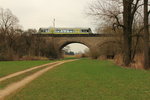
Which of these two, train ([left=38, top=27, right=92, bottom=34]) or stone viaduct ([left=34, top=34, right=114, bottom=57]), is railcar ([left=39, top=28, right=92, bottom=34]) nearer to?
train ([left=38, top=27, right=92, bottom=34])

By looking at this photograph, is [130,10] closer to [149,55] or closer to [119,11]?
[119,11]

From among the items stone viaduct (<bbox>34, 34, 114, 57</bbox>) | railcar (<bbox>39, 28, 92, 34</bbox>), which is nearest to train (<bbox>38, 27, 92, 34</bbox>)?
railcar (<bbox>39, 28, 92, 34</bbox>)

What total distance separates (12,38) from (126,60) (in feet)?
101

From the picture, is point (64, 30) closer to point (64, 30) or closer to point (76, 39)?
point (64, 30)

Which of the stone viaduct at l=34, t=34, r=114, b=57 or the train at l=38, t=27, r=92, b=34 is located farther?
the stone viaduct at l=34, t=34, r=114, b=57

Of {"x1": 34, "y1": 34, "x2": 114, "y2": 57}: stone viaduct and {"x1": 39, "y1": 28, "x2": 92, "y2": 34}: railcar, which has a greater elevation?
{"x1": 39, "y1": 28, "x2": 92, "y2": 34}: railcar

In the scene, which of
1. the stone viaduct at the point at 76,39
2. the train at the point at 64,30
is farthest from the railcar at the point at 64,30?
the stone viaduct at the point at 76,39

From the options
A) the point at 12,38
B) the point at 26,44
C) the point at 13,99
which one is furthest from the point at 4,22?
the point at 13,99

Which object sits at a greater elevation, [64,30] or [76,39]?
[64,30]

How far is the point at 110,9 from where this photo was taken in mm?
16734

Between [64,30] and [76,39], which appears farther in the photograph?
[76,39]

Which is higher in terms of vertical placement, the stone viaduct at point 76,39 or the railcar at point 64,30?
the railcar at point 64,30

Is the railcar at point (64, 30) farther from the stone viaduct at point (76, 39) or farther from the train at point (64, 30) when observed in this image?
the stone viaduct at point (76, 39)

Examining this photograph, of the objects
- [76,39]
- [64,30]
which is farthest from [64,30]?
[76,39]
